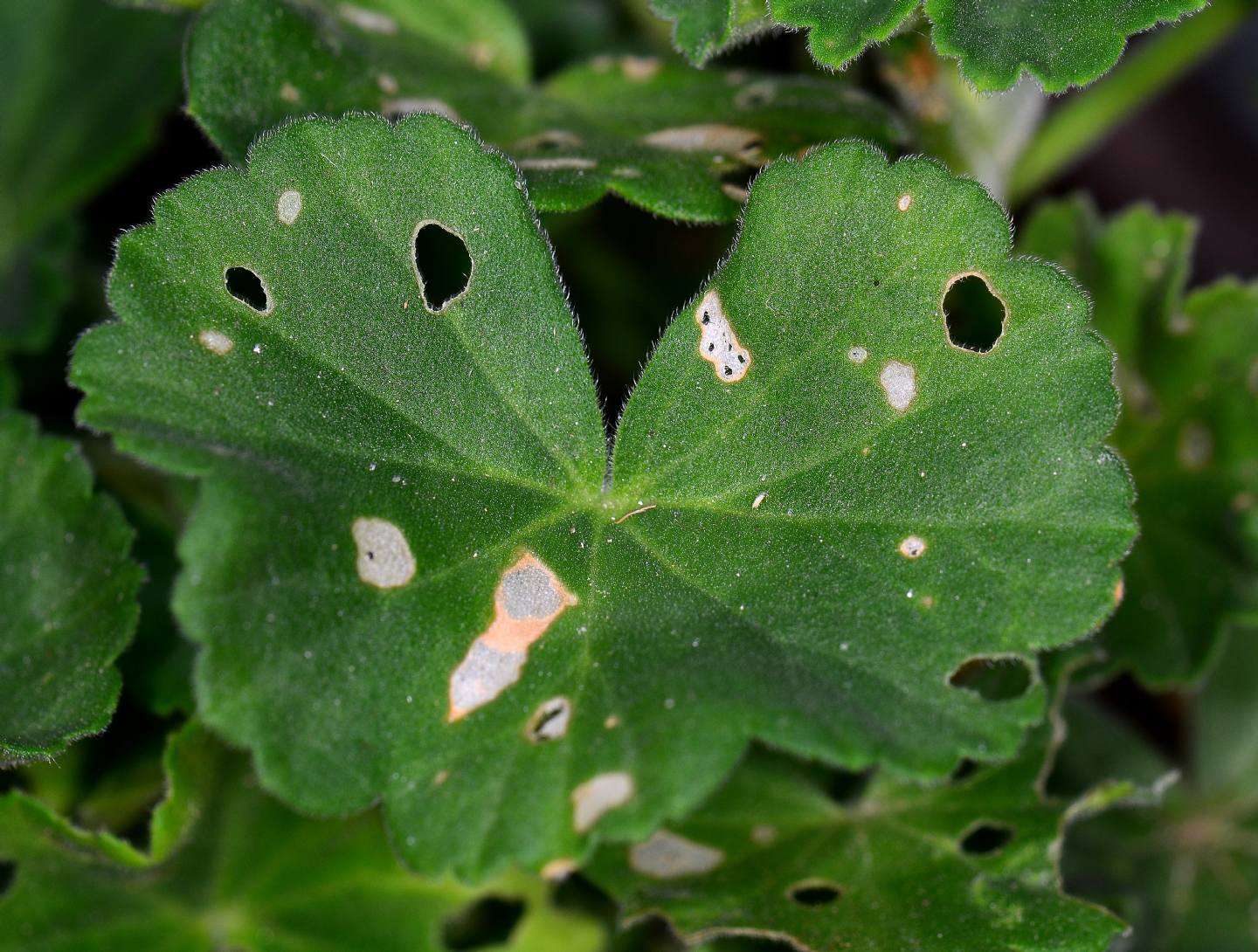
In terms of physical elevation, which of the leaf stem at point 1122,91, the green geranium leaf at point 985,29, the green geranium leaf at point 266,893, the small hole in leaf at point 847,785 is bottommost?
the green geranium leaf at point 266,893

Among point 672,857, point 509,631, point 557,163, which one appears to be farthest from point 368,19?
point 672,857

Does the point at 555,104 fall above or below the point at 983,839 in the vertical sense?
above

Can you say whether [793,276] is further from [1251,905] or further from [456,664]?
[1251,905]

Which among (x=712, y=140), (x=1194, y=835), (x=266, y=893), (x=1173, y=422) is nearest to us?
(x=712, y=140)

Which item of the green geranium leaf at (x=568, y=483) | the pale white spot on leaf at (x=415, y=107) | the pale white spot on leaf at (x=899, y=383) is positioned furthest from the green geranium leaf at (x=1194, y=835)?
the pale white spot on leaf at (x=415, y=107)

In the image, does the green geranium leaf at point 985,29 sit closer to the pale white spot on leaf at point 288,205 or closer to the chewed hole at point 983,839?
the pale white spot on leaf at point 288,205

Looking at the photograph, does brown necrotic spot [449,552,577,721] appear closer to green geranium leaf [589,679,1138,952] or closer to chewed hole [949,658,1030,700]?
green geranium leaf [589,679,1138,952]

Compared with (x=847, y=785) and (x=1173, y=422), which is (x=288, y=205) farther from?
(x=1173, y=422)
